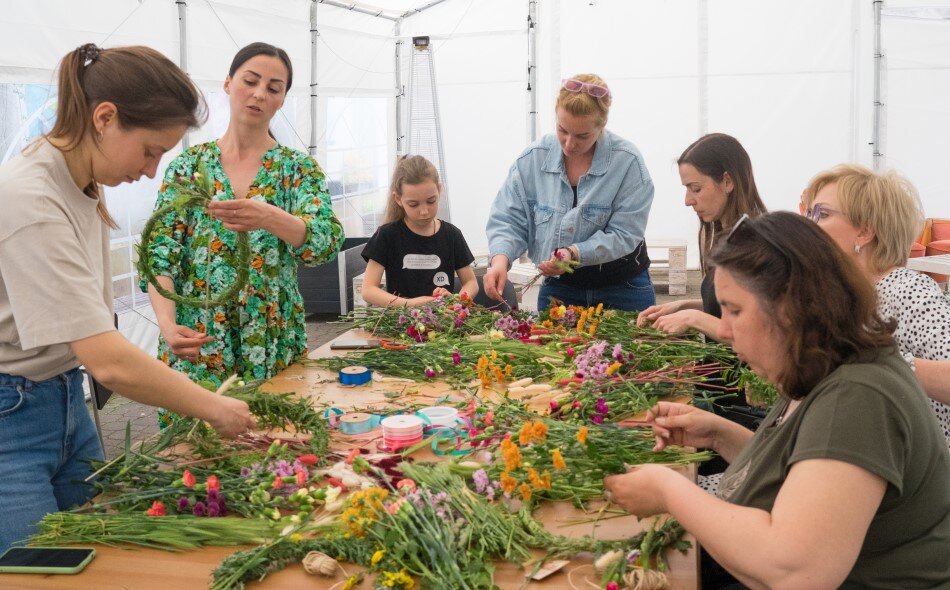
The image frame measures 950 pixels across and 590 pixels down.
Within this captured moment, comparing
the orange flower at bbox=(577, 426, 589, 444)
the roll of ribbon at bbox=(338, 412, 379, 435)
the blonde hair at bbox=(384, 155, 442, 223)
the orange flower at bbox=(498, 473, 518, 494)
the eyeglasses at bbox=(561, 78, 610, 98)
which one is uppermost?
the eyeglasses at bbox=(561, 78, 610, 98)

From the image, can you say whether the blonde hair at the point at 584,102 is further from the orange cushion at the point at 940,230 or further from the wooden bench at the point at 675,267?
the wooden bench at the point at 675,267

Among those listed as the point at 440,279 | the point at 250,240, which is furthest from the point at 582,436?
the point at 440,279

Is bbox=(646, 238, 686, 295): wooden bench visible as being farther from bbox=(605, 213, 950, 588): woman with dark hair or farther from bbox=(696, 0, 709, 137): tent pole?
bbox=(605, 213, 950, 588): woman with dark hair

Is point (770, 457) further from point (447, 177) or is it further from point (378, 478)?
point (447, 177)

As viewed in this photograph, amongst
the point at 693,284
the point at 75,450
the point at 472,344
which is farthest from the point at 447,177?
the point at 75,450

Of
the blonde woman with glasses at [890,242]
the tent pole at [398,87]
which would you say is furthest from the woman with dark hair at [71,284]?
the tent pole at [398,87]

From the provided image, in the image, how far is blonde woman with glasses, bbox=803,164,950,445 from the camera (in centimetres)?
236

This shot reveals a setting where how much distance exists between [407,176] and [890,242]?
8.20ft

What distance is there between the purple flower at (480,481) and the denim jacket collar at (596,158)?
2.43 metres

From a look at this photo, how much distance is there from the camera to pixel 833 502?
1.39 m

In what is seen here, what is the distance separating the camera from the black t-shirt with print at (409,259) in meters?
4.53

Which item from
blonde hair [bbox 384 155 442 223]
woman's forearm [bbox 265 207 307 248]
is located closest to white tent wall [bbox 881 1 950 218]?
blonde hair [bbox 384 155 442 223]

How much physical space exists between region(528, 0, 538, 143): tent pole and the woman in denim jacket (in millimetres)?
6967

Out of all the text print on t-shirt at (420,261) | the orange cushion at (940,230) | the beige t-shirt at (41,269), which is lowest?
the orange cushion at (940,230)
